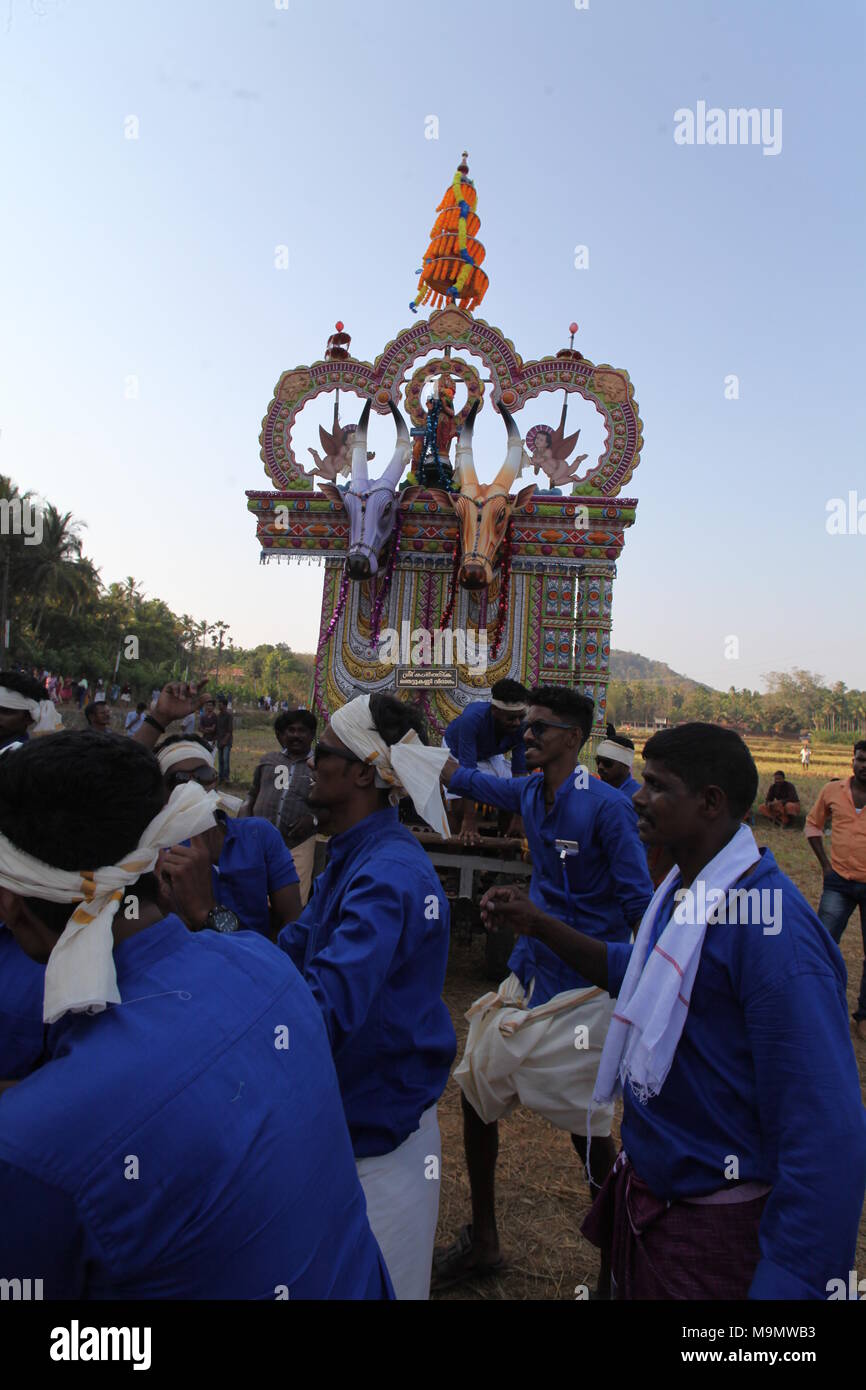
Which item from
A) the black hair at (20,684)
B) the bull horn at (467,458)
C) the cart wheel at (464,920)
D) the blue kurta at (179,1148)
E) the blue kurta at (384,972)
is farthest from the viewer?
the bull horn at (467,458)

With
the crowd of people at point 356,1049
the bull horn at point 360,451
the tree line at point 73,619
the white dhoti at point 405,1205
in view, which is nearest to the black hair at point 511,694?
the crowd of people at point 356,1049

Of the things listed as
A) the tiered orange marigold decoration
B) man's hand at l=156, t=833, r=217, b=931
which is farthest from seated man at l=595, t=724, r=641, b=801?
the tiered orange marigold decoration

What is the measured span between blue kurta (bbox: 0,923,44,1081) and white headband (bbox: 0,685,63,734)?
8.78 feet

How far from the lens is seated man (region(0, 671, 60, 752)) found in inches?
161

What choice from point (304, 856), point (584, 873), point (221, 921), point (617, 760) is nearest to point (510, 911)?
point (221, 921)

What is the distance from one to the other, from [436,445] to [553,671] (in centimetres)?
324

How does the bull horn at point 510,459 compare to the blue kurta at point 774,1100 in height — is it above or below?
above

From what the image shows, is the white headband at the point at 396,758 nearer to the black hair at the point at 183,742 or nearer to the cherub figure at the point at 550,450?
the black hair at the point at 183,742

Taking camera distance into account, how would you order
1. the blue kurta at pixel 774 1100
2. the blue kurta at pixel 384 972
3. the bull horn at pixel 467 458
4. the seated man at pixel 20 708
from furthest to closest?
the bull horn at pixel 467 458 < the seated man at pixel 20 708 < the blue kurta at pixel 384 972 < the blue kurta at pixel 774 1100

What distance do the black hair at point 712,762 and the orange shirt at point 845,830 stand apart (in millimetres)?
4383

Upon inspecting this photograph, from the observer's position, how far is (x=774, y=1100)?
1.61m

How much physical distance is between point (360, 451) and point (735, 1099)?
9066 mm

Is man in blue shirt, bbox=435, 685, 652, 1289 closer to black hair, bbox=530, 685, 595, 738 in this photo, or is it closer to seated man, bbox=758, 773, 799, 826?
black hair, bbox=530, 685, 595, 738

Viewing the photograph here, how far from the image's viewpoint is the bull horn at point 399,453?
32.2 ft
